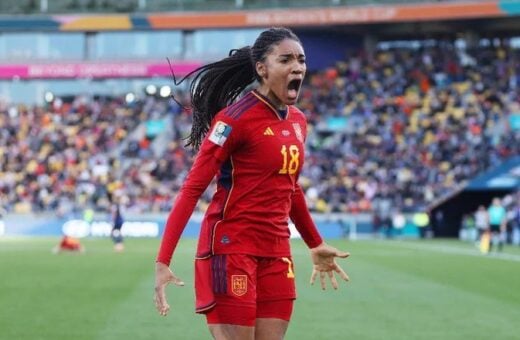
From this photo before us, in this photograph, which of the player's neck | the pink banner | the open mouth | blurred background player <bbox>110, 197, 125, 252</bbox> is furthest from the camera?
the pink banner

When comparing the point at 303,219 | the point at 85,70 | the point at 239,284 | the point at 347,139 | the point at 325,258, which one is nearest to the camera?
the point at 239,284

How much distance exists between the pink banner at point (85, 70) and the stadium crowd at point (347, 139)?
150cm

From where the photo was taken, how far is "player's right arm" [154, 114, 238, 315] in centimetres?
553

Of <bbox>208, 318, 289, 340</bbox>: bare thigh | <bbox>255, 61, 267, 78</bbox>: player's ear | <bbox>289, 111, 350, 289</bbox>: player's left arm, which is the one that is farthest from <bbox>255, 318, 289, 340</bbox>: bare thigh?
<bbox>255, 61, 267, 78</bbox>: player's ear

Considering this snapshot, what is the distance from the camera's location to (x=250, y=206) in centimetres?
571

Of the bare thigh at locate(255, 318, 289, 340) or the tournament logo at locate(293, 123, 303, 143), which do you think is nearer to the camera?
the bare thigh at locate(255, 318, 289, 340)

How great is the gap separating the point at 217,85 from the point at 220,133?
641 mm

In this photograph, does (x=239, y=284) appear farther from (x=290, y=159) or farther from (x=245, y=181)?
(x=290, y=159)

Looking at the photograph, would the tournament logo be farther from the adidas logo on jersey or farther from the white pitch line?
the white pitch line

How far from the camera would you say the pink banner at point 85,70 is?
2239 inches

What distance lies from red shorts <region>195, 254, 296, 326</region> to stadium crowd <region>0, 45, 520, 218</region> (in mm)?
38888

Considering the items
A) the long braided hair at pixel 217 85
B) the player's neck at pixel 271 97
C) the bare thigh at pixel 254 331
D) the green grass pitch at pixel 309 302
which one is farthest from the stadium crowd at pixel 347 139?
the bare thigh at pixel 254 331

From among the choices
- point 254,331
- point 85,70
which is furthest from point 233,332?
point 85,70

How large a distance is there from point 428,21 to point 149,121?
1541 cm
